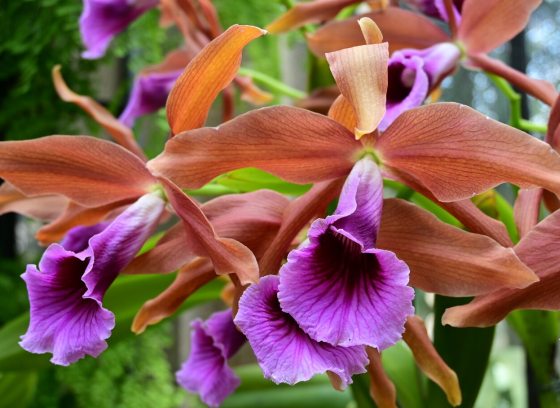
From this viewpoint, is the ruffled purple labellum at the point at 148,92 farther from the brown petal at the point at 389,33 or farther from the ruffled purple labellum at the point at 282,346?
the ruffled purple labellum at the point at 282,346

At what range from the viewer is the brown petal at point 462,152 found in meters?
0.32

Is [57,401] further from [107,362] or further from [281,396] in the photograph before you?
[281,396]

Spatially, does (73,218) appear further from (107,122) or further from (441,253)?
(441,253)

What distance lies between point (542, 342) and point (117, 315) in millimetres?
340

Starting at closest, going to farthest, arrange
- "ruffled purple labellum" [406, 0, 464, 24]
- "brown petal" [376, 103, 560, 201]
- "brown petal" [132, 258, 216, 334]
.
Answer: "brown petal" [376, 103, 560, 201], "brown petal" [132, 258, 216, 334], "ruffled purple labellum" [406, 0, 464, 24]

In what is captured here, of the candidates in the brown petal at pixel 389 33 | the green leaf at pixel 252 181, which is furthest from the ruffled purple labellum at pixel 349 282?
the brown petal at pixel 389 33

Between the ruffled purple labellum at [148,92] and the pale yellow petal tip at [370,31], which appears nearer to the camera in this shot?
the pale yellow petal tip at [370,31]

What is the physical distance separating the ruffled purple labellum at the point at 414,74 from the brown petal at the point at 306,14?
0.31ft

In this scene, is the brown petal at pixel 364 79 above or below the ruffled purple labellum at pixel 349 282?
above

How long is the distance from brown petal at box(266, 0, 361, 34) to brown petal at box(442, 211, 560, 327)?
28 cm

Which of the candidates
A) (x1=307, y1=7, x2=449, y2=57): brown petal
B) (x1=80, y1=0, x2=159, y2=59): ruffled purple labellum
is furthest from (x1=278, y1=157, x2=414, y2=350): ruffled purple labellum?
(x1=80, y1=0, x2=159, y2=59): ruffled purple labellum

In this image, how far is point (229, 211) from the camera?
40 centimetres

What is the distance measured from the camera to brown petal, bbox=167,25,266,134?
355mm

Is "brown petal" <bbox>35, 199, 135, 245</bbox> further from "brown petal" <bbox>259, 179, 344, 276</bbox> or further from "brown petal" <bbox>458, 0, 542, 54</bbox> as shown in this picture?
"brown petal" <bbox>458, 0, 542, 54</bbox>
